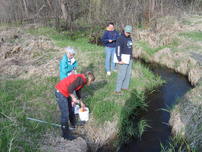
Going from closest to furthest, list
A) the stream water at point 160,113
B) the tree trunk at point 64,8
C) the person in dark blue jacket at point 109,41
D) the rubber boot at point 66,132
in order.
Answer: the rubber boot at point 66,132 → the stream water at point 160,113 → the person in dark blue jacket at point 109,41 → the tree trunk at point 64,8

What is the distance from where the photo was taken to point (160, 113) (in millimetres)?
6250

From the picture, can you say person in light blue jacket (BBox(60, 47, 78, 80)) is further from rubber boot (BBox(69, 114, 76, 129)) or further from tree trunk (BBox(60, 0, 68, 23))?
tree trunk (BBox(60, 0, 68, 23))

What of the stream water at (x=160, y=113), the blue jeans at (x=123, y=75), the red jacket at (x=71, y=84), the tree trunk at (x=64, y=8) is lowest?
the stream water at (x=160, y=113)

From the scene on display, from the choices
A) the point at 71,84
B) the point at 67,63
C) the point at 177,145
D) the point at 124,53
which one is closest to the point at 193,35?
the point at 124,53

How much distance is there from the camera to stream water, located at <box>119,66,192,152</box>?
16.4 feet

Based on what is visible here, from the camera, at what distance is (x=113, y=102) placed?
5.70 meters

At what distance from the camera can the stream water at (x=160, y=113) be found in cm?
500

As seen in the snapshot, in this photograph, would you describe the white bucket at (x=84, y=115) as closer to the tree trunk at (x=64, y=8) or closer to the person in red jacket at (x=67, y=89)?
the person in red jacket at (x=67, y=89)

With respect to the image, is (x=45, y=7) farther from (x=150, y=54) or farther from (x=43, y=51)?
(x=150, y=54)

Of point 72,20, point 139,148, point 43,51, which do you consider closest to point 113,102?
point 139,148

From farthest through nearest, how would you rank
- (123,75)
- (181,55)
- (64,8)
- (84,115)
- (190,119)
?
(64,8) < (181,55) < (123,75) < (190,119) < (84,115)

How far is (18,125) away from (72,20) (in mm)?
11671

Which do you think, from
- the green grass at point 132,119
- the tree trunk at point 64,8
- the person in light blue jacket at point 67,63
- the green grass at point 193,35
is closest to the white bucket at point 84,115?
the person in light blue jacket at point 67,63

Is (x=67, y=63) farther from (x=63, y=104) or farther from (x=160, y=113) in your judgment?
(x=160, y=113)
